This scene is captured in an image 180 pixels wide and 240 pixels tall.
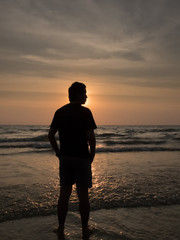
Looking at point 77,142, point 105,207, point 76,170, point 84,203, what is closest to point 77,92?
point 77,142

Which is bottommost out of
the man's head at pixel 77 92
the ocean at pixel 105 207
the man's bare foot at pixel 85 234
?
the ocean at pixel 105 207

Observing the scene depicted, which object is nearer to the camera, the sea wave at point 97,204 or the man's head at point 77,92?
the man's head at point 77,92

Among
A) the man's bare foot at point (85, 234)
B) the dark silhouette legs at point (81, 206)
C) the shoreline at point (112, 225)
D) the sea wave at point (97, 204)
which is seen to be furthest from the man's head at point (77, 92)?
the sea wave at point (97, 204)

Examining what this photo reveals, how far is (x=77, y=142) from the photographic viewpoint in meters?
3.04

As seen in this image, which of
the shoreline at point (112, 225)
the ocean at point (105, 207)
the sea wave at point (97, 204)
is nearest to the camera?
the shoreline at point (112, 225)

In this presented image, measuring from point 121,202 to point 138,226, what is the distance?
106 cm

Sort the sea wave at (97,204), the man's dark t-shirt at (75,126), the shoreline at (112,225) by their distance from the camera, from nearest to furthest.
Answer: the man's dark t-shirt at (75,126) → the shoreline at (112,225) → the sea wave at (97,204)

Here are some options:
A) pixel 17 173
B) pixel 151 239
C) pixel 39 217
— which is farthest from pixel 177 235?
pixel 17 173

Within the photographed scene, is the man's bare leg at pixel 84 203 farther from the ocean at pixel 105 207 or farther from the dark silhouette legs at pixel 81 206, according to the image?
the ocean at pixel 105 207

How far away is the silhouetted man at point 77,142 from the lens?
9.95 ft

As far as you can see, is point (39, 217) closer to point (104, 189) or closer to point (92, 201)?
point (92, 201)

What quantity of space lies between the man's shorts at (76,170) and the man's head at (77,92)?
32.1 inches

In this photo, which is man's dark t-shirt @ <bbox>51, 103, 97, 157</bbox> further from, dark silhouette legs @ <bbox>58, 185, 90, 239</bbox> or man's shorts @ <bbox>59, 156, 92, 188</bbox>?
dark silhouette legs @ <bbox>58, 185, 90, 239</bbox>

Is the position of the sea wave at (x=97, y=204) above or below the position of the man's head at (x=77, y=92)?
below
